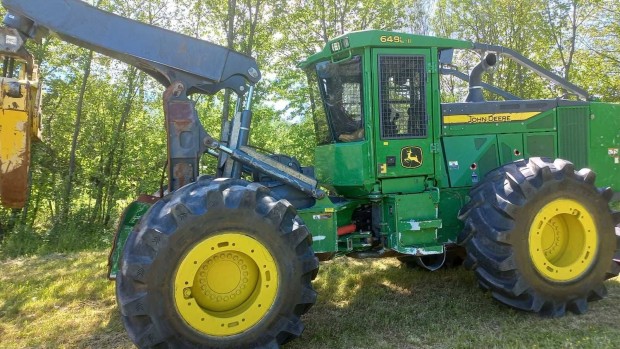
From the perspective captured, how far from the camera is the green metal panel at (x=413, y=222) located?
5023 mm

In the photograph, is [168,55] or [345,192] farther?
[345,192]

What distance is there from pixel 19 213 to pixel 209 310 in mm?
10713

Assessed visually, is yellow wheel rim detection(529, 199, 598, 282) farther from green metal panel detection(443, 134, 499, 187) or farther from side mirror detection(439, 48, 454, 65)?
side mirror detection(439, 48, 454, 65)

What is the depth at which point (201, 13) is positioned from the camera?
635 inches

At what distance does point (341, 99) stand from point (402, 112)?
67 centimetres

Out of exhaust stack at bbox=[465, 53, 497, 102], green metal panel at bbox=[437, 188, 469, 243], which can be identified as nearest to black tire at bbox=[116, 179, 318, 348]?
green metal panel at bbox=[437, 188, 469, 243]

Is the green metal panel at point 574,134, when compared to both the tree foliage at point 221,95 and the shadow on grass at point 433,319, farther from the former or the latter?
the tree foliage at point 221,95

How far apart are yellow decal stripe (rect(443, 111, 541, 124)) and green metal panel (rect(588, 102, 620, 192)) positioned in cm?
93

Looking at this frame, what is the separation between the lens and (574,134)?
607cm

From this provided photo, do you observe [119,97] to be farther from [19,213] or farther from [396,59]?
[396,59]

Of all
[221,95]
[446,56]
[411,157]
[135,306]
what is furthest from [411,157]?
[221,95]

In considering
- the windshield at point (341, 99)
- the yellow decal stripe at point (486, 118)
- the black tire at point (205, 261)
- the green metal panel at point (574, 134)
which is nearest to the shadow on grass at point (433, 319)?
the black tire at point (205, 261)

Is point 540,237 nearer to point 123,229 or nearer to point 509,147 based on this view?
point 509,147

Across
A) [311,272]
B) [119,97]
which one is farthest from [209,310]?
[119,97]
